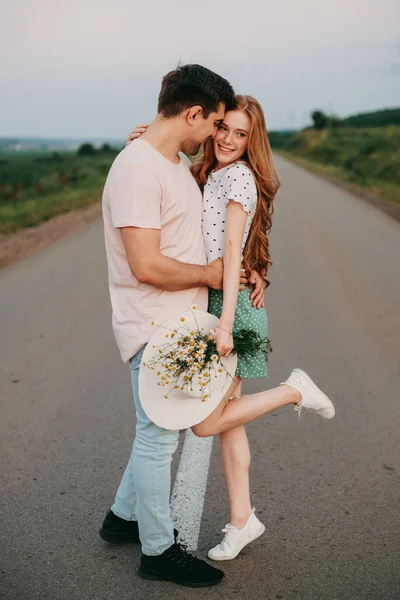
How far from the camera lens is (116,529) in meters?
3.49

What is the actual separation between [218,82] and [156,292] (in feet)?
2.74

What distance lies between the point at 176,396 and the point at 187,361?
0.21 metres

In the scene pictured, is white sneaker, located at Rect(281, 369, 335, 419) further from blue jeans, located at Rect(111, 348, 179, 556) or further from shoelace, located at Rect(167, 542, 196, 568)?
shoelace, located at Rect(167, 542, 196, 568)

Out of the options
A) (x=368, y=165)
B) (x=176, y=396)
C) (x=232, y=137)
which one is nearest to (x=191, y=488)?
(x=176, y=396)

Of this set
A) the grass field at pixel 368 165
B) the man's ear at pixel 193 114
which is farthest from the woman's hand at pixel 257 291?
the grass field at pixel 368 165

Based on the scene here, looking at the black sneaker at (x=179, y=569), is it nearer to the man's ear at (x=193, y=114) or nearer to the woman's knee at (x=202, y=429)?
the woman's knee at (x=202, y=429)

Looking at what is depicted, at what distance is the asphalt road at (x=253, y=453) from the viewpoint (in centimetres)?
322

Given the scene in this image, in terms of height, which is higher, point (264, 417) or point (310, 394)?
point (310, 394)

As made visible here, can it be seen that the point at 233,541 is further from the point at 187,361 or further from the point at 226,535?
the point at 187,361

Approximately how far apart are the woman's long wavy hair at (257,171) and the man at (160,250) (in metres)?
0.12

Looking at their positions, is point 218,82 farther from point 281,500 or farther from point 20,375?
point 20,375

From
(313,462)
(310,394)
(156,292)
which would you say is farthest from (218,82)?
(313,462)

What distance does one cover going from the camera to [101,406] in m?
5.36

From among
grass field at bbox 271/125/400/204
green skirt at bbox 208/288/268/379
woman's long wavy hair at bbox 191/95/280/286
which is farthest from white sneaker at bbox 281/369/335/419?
grass field at bbox 271/125/400/204
